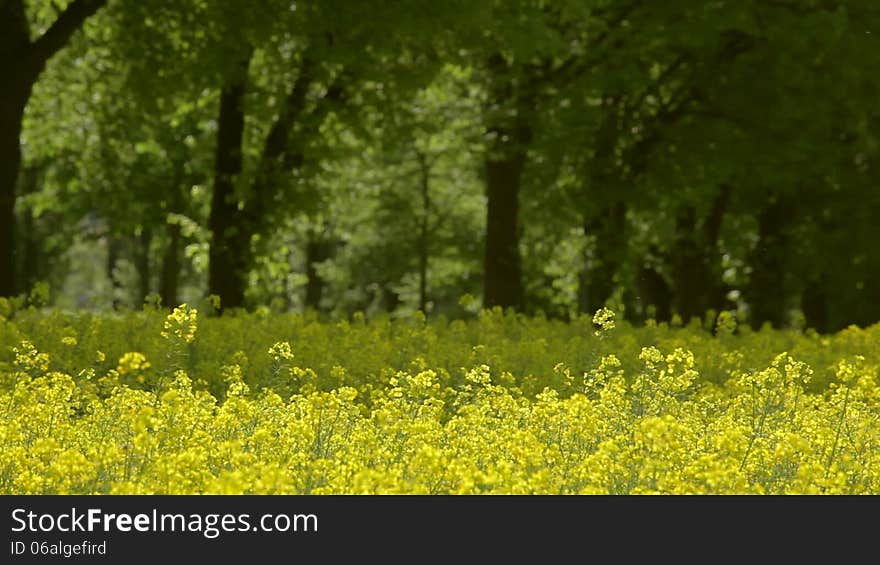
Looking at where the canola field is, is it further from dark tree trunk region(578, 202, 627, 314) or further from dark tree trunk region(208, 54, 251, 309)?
dark tree trunk region(578, 202, 627, 314)

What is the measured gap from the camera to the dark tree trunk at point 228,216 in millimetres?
21859

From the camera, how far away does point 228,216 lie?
2203cm

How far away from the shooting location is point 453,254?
4625cm

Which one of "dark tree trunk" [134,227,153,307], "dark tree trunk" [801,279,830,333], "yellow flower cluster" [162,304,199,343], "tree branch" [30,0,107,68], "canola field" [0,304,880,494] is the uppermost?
"tree branch" [30,0,107,68]

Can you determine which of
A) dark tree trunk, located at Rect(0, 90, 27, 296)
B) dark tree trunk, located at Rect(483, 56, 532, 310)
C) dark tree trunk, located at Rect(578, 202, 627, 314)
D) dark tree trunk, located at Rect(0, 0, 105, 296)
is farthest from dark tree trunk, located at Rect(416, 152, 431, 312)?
dark tree trunk, located at Rect(0, 0, 105, 296)

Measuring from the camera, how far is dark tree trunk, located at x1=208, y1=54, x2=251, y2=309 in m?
21.9

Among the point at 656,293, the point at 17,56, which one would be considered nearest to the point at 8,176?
the point at 17,56

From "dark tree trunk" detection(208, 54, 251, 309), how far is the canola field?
293 inches

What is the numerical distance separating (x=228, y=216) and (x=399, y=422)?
13.6 metres

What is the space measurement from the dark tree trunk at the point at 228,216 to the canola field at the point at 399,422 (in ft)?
24.4

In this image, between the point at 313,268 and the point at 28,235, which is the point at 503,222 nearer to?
the point at 28,235

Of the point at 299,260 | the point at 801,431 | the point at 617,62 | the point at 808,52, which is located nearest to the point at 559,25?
the point at 617,62
